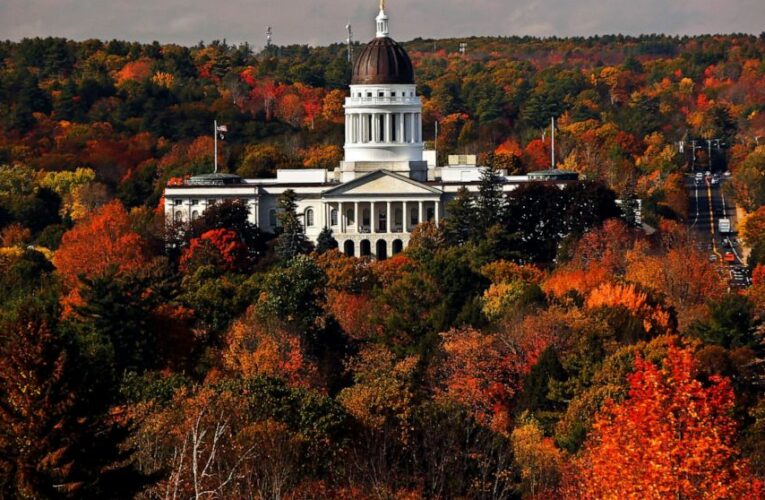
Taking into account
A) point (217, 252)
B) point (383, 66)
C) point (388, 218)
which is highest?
point (383, 66)

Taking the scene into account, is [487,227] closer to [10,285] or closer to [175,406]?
[10,285]

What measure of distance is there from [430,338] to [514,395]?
8.95 metres

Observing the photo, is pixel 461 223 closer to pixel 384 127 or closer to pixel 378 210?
pixel 378 210

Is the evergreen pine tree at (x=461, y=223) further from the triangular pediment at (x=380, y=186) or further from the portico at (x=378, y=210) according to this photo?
the triangular pediment at (x=380, y=186)

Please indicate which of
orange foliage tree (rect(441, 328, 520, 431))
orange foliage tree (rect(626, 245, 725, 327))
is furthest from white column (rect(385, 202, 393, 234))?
orange foliage tree (rect(441, 328, 520, 431))

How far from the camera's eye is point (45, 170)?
183 m

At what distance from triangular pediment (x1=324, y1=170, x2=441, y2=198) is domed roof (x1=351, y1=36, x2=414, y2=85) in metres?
10.9

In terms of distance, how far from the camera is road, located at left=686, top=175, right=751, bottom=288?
127 meters

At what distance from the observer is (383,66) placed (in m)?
152

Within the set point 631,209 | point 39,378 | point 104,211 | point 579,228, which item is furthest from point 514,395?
point 104,211

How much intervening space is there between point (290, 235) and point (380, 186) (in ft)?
56.8

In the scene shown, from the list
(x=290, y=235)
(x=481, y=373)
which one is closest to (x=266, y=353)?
(x=481, y=373)

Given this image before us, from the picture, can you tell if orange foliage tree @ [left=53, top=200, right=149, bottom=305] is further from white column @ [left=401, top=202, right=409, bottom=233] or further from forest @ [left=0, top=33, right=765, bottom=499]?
white column @ [left=401, top=202, right=409, bottom=233]

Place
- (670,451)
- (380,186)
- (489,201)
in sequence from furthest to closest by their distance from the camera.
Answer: (380,186) < (489,201) < (670,451)
